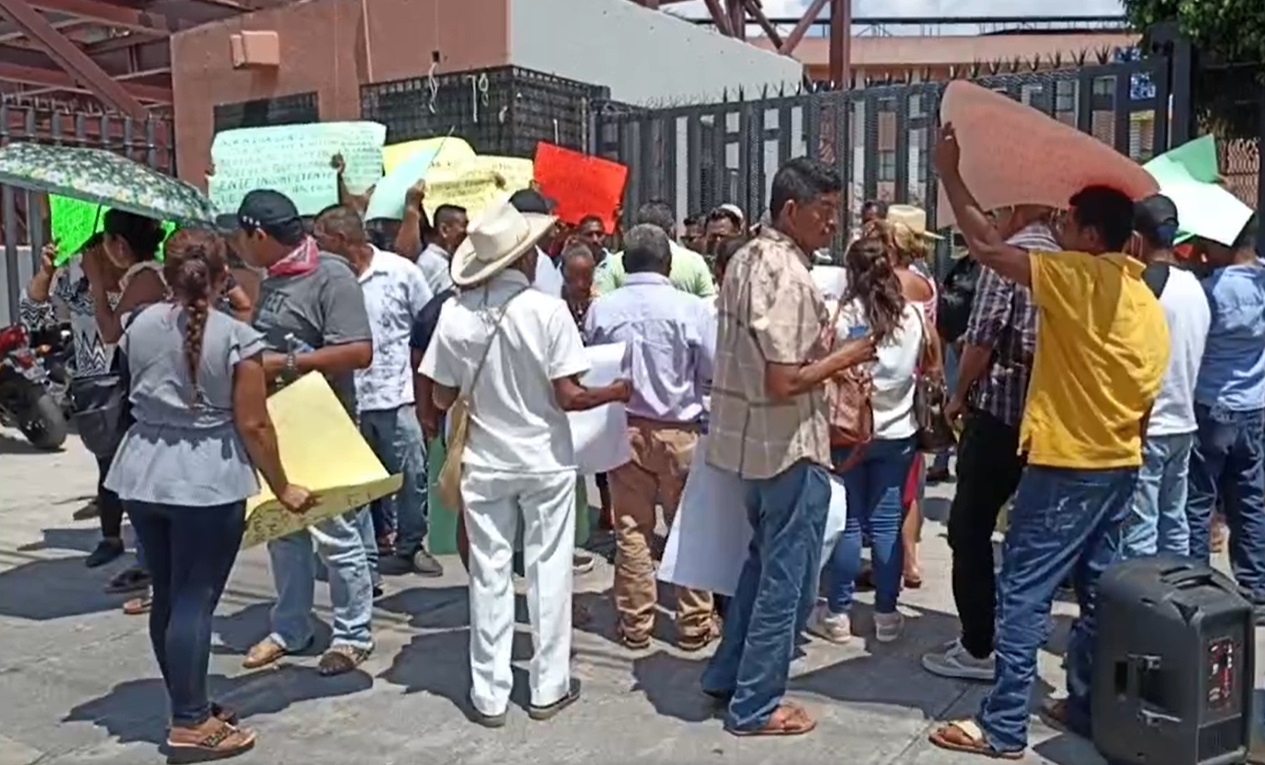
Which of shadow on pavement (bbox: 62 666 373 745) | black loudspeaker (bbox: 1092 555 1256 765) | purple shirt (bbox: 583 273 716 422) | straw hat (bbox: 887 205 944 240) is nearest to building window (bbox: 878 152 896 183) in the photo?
straw hat (bbox: 887 205 944 240)

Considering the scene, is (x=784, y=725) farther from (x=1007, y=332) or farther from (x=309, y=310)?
(x=309, y=310)

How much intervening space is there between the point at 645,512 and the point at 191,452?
1.91m

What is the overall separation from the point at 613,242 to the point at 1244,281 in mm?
5087

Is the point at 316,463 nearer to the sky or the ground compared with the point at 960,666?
nearer to the sky

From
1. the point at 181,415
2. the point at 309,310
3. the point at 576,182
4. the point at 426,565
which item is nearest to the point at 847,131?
the point at 576,182

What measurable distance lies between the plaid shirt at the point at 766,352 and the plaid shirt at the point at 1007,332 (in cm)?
68

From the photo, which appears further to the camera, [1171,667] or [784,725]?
[784,725]

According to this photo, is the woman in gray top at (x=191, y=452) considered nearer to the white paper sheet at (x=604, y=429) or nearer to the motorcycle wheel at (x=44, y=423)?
the white paper sheet at (x=604, y=429)

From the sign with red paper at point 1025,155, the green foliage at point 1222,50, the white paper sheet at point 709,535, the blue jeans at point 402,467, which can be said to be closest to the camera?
the sign with red paper at point 1025,155

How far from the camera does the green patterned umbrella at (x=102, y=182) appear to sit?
477 centimetres

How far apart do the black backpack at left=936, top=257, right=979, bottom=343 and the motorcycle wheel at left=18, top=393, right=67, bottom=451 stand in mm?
7141

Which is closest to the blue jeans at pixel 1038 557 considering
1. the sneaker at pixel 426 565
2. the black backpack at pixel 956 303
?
the black backpack at pixel 956 303

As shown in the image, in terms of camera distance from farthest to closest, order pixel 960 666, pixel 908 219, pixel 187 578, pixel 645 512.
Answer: pixel 908 219, pixel 645 512, pixel 960 666, pixel 187 578

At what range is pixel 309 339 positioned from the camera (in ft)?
15.8
